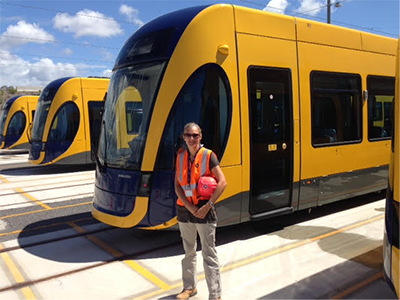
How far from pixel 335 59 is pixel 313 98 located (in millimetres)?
943

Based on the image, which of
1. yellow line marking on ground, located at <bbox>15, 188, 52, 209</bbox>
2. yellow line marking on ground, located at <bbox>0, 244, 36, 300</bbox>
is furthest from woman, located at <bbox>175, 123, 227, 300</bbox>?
yellow line marking on ground, located at <bbox>15, 188, 52, 209</bbox>

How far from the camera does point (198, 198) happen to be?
3.58m

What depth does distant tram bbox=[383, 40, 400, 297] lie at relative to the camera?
9.86 ft

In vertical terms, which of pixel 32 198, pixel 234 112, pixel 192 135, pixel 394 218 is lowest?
pixel 32 198

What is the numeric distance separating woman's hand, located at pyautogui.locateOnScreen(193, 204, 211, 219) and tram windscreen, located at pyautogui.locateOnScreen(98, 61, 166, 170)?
70.8 inches

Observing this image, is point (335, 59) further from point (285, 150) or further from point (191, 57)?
point (191, 57)

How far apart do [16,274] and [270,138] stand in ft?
12.6

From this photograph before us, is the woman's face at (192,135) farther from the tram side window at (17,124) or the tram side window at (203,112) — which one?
the tram side window at (17,124)

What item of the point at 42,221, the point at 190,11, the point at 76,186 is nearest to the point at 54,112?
the point at 76,186

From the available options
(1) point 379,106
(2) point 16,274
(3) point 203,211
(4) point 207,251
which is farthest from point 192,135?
(1) point 379,106

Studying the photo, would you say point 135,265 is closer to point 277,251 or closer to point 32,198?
point 277,251

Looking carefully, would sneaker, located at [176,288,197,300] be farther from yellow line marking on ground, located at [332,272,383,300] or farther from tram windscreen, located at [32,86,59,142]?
tram windscreen, located at [32,86,59,142]

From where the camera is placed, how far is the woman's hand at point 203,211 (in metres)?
3.49

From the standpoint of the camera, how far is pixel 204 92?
201 inches
